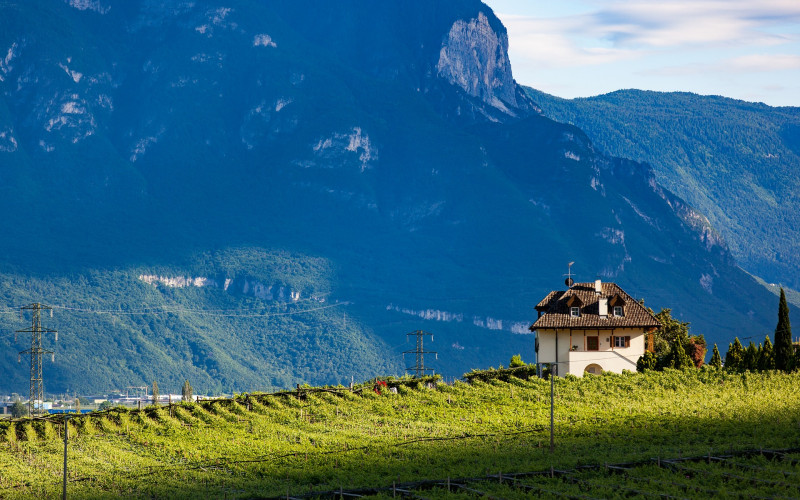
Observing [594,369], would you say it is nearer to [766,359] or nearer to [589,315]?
[589,315]

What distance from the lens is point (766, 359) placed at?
12344 cm

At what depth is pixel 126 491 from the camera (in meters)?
88.6

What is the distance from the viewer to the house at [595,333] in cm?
12888

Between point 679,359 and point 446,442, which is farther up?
point 679,359

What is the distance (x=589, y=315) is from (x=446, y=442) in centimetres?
3276

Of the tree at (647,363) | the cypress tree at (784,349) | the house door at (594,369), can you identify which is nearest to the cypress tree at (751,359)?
the cypress tree at (784,349)

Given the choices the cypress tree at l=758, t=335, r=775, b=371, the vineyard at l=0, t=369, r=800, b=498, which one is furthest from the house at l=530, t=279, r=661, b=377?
the cypress tree at l=758, t=335, r=775, b=371

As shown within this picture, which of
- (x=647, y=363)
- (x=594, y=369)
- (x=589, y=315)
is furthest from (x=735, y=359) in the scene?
(x=589, y=315)

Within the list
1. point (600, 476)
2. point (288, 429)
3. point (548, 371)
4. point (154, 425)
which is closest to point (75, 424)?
point (154, 425)

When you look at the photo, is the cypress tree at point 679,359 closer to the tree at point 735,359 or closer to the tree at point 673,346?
the tree at point 673,346

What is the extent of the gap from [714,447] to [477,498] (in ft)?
63.2

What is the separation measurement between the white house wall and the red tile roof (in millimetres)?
821

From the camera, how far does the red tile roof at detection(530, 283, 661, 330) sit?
129m

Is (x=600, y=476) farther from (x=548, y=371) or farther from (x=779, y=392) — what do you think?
(x=548, y=371)
